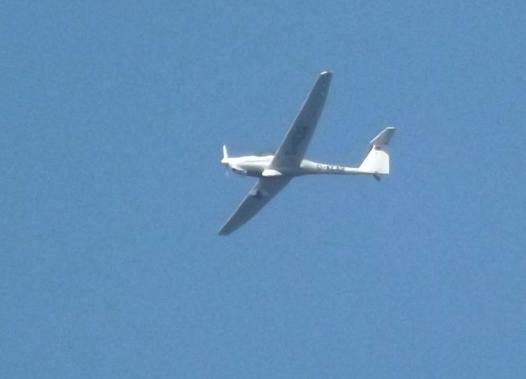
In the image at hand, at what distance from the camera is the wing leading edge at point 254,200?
50.6 m

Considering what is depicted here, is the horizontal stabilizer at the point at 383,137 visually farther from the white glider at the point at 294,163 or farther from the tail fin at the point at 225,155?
the tail fin at the point at 225,155

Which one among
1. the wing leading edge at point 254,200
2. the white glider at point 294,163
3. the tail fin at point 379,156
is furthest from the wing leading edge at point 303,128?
the tail fin at point 379,156

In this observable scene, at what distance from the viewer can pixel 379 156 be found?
52375mm

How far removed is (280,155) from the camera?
4800 cm

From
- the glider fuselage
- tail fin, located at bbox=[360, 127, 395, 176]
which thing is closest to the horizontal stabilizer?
tail fin, located at bbox=[360, 127, 395, 176]

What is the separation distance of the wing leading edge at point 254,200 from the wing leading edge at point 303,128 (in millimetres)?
1652

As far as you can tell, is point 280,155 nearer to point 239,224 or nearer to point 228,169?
point 228,169

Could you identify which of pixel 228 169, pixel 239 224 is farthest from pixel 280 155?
pixel 239 224

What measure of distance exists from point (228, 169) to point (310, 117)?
13.8 ft

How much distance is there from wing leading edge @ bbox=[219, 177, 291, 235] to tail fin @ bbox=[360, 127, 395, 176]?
11.3 ft

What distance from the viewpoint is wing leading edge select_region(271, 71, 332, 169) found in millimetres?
45375

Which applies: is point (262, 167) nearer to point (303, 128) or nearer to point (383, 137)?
point (303, 128)

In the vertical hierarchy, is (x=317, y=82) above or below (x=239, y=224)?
above

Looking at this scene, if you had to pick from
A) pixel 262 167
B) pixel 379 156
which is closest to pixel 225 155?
pixel 262 167
